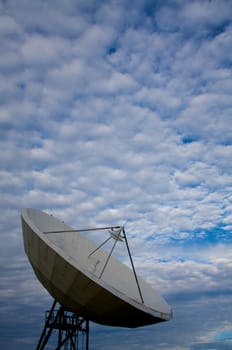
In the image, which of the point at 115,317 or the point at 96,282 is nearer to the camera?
the point at 96,282

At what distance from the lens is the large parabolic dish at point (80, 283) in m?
20.4

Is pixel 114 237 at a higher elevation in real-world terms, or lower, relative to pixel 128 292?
higher

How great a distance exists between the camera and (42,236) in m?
20.8

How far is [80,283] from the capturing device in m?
20.7

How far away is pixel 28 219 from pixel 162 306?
10.5 m

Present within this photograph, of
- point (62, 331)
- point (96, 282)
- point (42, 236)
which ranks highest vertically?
point (42, 236)

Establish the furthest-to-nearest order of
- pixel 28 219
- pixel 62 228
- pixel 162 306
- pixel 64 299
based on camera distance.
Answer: pixel 62 228 → pixel 162 306 → pixel 64 299 → pixel 28 219

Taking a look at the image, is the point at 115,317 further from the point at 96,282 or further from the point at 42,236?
the point at 42,236

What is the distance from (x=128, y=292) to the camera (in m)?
26.6

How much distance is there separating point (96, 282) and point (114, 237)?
4778mm

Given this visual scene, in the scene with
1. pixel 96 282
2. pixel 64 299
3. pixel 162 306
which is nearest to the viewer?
pixel 96 282

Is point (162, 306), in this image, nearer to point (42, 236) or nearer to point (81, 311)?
point (81, 311)

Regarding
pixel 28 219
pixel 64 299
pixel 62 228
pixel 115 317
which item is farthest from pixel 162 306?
pixel 28 219

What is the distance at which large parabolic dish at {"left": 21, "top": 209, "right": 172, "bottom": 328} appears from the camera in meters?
20.4
